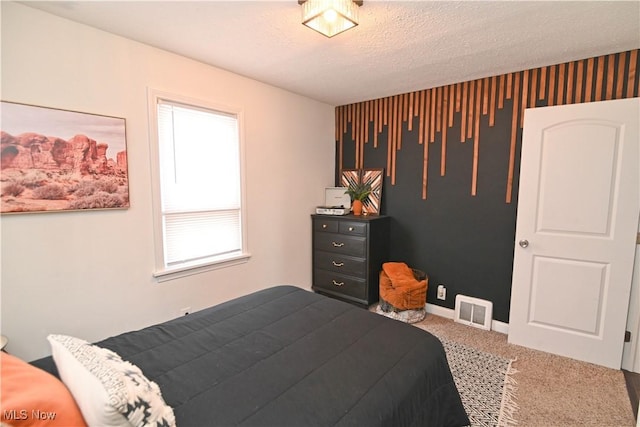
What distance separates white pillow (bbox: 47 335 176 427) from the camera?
0.83 m

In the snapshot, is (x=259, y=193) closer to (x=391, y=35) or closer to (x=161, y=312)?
(x=161, y=312)

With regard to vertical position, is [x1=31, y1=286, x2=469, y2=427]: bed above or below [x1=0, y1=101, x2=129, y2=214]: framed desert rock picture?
below

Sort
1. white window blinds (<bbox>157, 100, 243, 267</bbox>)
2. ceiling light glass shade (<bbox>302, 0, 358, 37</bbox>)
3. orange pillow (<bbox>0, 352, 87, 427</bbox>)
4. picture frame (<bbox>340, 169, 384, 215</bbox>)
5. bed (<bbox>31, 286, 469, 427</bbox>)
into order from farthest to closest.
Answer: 1. picture frame (<bbox>340, 169, 384, 215</bbox>)
2. white window blinds (<bbox>157, 100, 243, 267</bbox>)
3. ceiling light glass shade (<bbox>302, 0, 358, 37</bbox>)
4. bed (<bbox>31, 286, 469, 427</bbox>)
5. orange pillow (<bbox>0, 352, 87, 427</bbox>)

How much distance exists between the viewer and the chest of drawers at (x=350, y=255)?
3332 millimetres

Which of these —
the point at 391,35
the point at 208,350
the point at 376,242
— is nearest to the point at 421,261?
the point at 376,242

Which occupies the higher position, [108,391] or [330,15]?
[330,15]

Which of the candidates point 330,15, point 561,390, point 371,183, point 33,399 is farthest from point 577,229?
point 33,399

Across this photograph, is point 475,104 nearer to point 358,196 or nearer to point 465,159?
point 465,159

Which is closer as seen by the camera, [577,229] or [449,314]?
[577,229]

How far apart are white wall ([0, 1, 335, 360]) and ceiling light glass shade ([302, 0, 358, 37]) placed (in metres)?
1.27

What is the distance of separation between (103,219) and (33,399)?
1.59 m

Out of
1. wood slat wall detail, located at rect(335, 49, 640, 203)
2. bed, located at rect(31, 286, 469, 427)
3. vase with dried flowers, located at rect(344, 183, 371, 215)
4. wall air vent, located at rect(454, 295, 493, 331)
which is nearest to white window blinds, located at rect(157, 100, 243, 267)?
bed, located at rect(31, 286, 469, 427)

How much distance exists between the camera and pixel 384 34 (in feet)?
6.74

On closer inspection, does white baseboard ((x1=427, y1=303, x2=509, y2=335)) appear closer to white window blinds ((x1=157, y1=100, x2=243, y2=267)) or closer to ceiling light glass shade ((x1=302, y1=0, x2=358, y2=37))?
white window blinds ((x1=157, y1=100, x2=243, y2=267))
